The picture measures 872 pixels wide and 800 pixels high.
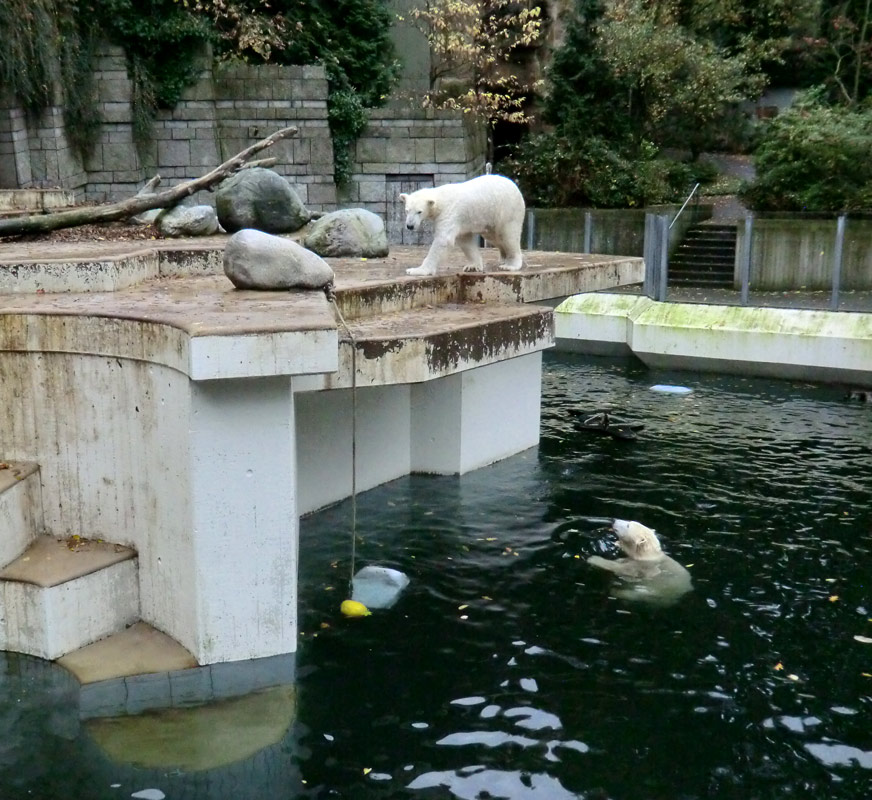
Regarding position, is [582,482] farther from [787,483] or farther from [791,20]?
[791,20]

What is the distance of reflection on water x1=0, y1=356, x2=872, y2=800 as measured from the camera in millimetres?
5484

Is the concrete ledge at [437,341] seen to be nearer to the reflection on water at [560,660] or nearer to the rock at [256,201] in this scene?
the reflection on water at [560,660]

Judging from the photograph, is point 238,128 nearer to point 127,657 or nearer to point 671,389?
point 671,389

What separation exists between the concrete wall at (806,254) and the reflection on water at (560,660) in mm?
8795

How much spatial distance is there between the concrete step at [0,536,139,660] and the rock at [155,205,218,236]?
558 cm

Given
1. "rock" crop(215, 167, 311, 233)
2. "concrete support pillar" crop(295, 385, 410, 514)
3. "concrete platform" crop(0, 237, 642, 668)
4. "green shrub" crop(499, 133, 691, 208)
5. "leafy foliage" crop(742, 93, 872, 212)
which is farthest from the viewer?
"green shrub" crop(499, 133, 691, 208)

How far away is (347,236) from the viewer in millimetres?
11414

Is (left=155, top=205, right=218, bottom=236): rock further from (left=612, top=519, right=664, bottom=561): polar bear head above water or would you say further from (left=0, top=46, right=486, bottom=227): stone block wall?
(left=0, top=46, right=486, bottom=227): stone block wall

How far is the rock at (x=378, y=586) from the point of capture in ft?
24.4

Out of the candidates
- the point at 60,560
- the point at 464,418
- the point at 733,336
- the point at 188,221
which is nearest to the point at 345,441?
the point at 464,418

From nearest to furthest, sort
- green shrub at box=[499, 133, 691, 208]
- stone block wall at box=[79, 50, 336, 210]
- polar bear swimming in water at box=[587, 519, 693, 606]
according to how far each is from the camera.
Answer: polar bear swimming in water at box=[587, 519, 693, 606] < stone block wall at box=[79, 50, 336, 210] < green shrub at box=[499, 133, 691, 208]

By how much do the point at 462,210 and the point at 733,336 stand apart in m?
6.96

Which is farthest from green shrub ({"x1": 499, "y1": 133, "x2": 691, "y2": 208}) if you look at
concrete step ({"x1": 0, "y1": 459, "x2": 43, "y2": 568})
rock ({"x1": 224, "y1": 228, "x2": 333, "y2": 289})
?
concrete step ({"x1": 0, "y1": 459, "x2": 43, "y2": 568})

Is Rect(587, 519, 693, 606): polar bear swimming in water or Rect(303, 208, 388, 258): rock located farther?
Result: Rect(303, 208, 388, 258): rock
